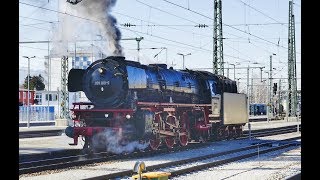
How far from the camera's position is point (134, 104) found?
16.0 meters

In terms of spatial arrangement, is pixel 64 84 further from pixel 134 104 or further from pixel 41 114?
pixel 41 114

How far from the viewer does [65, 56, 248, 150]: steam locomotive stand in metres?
15.9

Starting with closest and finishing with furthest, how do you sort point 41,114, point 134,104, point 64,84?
point 134,104 → point 64,84 → point 41,114

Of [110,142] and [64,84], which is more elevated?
[64,84]

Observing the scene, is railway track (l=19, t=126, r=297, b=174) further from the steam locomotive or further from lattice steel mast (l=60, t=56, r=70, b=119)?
lattice steel mast (l=60, t=56, r=70, b=119)

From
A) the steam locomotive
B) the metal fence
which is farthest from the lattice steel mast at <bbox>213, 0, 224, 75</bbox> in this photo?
the metal fence

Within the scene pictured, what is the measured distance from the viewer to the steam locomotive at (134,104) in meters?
15.9

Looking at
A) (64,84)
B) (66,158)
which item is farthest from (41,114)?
(66,158)

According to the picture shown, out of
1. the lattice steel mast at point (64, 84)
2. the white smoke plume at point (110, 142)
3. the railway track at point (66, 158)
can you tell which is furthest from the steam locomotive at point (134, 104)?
the lattice steel mast at point (64, 84)

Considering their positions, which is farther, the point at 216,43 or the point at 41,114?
the point at 41,114

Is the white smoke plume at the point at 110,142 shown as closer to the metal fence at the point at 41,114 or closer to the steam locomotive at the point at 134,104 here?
the steam locomotive at the point at 134,104
